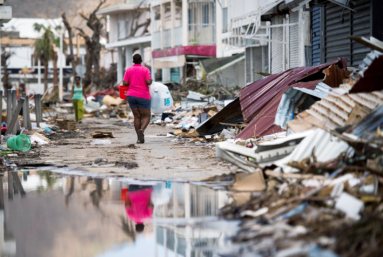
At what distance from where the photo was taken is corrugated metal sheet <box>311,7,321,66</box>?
15.2 metres

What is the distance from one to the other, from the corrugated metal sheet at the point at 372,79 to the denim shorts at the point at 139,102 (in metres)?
6.61

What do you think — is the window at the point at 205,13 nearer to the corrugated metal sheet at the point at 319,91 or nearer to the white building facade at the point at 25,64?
the corrugated metal sheet at the point at 319,91

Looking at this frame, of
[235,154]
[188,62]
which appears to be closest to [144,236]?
[235,154]

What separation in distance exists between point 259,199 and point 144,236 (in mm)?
972

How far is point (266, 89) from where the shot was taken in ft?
36.0

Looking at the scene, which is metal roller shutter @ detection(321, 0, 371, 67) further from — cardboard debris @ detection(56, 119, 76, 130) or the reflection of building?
cardboard debris @ detection(56, 119, 76, 130)

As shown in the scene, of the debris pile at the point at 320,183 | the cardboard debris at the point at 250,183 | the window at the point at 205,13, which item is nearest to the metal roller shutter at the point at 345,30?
the debris pile at the point at 320,183

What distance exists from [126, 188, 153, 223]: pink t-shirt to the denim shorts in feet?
19.5

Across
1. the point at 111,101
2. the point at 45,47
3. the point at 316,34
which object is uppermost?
the point at 45,47

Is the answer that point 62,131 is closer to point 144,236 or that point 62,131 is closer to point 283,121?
point 283,121

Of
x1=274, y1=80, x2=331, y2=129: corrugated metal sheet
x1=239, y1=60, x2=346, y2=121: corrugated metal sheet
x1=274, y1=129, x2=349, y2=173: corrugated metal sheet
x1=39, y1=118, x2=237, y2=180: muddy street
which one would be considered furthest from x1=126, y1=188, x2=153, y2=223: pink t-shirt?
x1=239, y1=60, x2=346, y2=121: corrugated metal sheet

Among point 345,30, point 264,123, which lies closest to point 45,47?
point 345,30

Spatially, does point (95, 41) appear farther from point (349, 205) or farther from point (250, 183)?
point (349, 205)

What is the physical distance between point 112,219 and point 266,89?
6.75 meters
